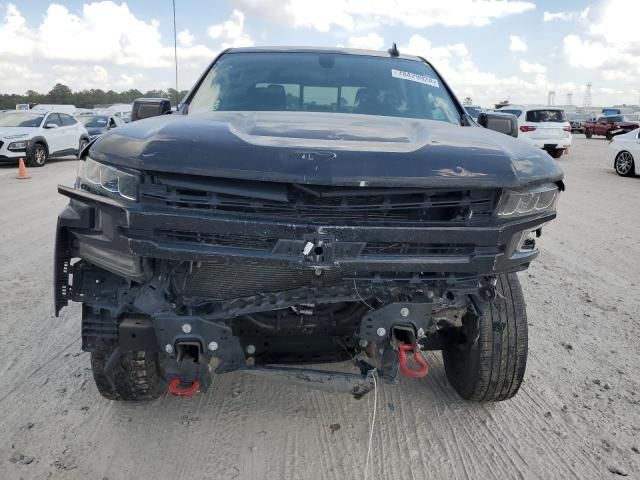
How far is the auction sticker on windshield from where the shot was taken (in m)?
3.78

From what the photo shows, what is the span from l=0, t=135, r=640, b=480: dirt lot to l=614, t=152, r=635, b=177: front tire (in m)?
11.4

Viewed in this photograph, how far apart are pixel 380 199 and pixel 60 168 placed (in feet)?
50.1

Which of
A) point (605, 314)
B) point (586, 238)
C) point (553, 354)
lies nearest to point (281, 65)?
point (553, 354)

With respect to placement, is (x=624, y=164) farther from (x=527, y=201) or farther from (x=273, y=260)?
(x=273, y=260)

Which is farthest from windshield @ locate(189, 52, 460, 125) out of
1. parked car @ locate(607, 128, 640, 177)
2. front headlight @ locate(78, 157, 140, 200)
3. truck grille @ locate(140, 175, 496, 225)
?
parked car @ locate(607, 128, 640, 177)

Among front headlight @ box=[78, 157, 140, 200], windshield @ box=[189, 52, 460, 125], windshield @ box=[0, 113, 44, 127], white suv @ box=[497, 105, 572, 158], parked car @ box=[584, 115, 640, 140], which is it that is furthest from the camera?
parked car @ box=[584, 115, 640, 140]

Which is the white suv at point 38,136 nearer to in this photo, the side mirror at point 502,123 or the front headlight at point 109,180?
the side mirror at point 502,123

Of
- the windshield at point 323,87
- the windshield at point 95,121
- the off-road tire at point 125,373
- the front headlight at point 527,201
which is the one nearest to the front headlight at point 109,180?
the off-road tire at point 125,373

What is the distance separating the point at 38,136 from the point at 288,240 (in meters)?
15.6

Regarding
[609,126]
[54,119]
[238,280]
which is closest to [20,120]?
[54,119]

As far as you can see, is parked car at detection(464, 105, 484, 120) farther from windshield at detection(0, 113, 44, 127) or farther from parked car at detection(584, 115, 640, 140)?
parked car at detection(584, 115, 640, 140)

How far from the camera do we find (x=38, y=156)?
15438 mm

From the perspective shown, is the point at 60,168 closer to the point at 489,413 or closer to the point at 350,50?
the point at 350,50

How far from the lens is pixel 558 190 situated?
248 cm
